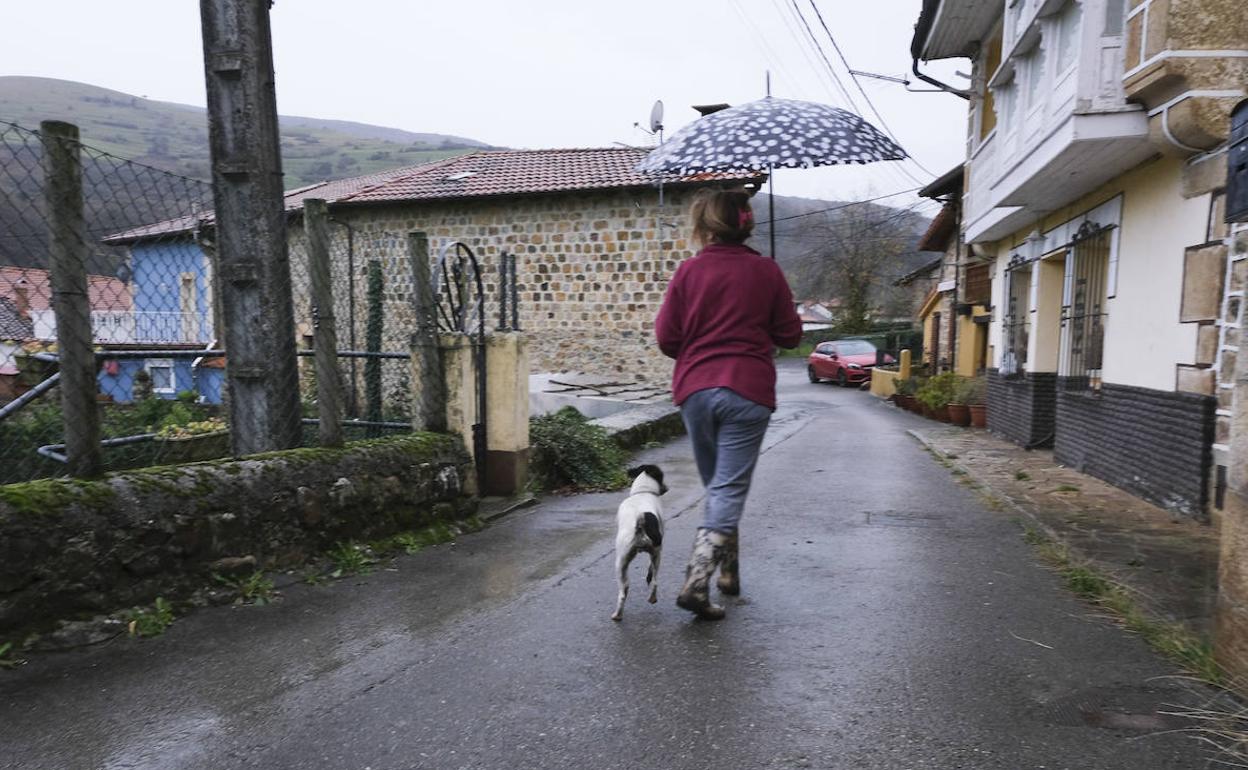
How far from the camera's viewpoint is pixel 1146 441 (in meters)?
6.56

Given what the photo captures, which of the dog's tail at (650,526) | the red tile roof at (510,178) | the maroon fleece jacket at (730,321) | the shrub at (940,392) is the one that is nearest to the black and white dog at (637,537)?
the dog's tail at (650,526)

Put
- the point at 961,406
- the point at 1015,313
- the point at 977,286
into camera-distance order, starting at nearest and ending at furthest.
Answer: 1. the point at 1015,313
2. the point at 961,406
3. the point at 977,286

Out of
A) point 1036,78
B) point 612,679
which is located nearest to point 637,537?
point 612,679

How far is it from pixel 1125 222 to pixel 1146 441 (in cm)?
214

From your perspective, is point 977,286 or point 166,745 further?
point 977,286

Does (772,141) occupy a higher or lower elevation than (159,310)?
higher

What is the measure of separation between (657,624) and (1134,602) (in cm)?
219

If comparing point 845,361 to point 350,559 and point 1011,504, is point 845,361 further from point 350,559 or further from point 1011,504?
point 350,559

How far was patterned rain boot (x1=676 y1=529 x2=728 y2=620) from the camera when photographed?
11.2 ft

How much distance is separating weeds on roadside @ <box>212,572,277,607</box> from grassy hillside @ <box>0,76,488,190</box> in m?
83.7

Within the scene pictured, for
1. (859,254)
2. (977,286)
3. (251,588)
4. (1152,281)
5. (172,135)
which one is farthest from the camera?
(172,135)

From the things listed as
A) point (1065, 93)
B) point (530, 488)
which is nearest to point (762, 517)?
point (530, 488)

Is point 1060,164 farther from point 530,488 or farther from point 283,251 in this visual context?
point 283,251

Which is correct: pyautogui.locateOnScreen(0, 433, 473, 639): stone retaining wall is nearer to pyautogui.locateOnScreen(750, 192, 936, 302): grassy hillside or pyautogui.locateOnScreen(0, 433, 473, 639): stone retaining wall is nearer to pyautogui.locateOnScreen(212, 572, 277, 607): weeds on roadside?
pyautogui.locateOnScreen(212, 572, 277, 607): weeds on roadside
